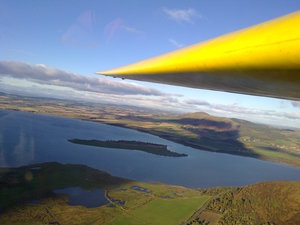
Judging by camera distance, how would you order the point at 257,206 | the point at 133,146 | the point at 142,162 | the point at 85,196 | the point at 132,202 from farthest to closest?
the point at 133,146 < the point at 142,162 < the point at 257,206 < the point at 85,196 < the point at 132,202

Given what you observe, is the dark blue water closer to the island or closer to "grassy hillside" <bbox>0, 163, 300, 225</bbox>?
"grassy hillside" <bbox>0, 163, 300, 225</bbox>

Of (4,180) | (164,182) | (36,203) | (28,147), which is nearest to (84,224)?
(36,203)

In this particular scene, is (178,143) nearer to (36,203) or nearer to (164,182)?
(164,182)

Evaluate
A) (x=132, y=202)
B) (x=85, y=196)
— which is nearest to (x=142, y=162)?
(x=132, y=202)

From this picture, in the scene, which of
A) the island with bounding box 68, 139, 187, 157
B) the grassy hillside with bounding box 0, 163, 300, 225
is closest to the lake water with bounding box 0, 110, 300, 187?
the island with bounding box 68, 139, 187, 157

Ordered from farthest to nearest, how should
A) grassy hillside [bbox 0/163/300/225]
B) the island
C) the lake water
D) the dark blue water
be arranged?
the island < the lake water < the dark blue water < grassy hillside [bbox 0/163/300/225]

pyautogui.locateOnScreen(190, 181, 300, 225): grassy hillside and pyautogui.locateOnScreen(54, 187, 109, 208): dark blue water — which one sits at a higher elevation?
pyautogui.locateOnScreen(54, 187, 109, 208): dark blue water

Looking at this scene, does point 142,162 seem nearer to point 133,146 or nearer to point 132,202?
point 133,146

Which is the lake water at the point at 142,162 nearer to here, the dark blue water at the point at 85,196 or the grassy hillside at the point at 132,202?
the grassy hillside at the point at 132,202
